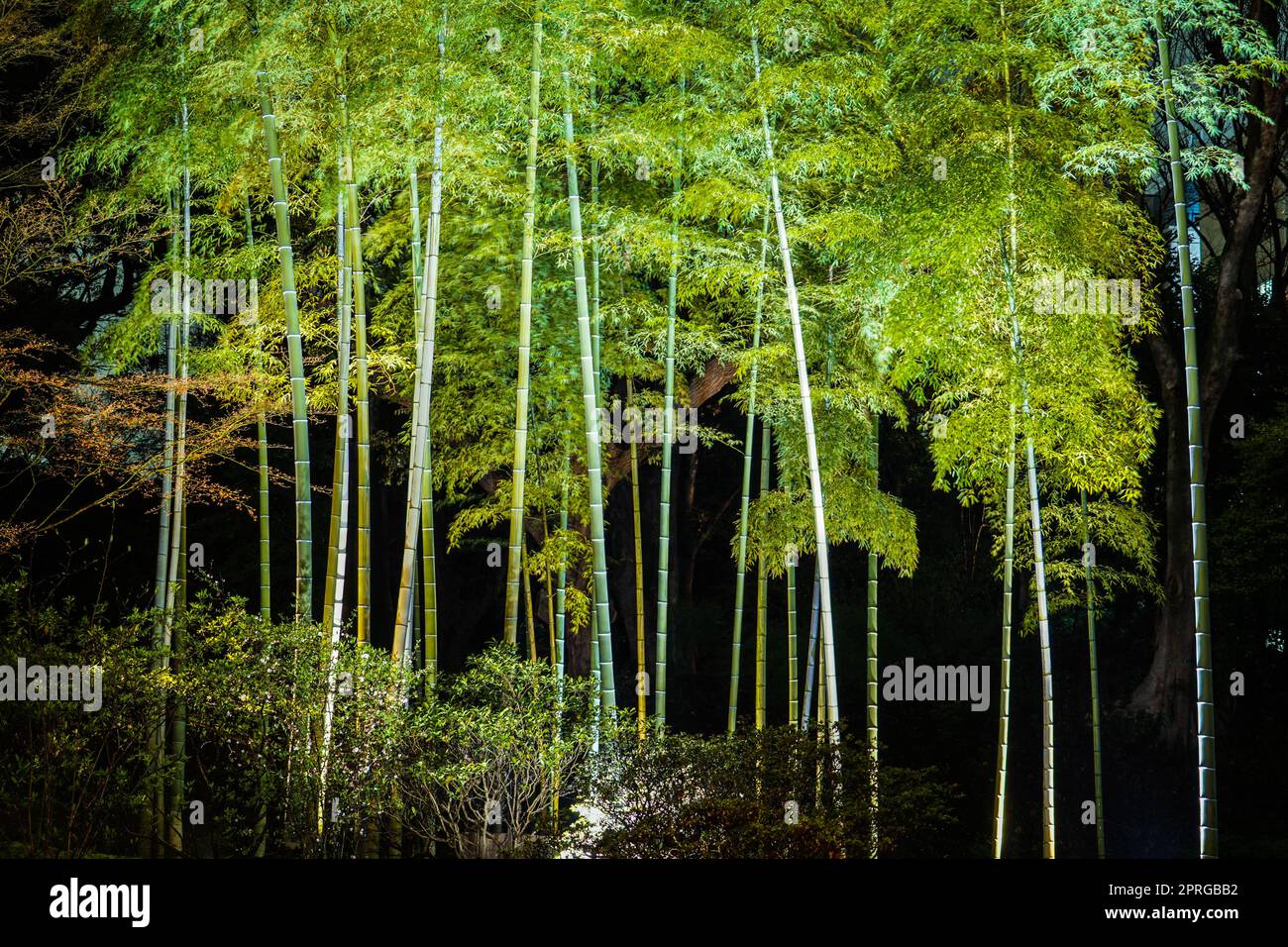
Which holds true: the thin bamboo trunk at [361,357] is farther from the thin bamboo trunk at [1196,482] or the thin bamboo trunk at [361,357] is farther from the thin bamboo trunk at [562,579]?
the thin bamboo trunk at [1196,482]

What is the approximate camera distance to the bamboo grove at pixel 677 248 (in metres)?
6.61

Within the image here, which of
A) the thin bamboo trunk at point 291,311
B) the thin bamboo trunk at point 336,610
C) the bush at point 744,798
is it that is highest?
the thin bamboo trunk at point 291,311

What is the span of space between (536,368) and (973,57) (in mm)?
3702

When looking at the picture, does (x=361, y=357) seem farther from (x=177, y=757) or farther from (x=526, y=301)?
(x=177, y=757)

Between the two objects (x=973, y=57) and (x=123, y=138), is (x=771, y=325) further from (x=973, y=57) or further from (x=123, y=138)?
(x=123, y=138)

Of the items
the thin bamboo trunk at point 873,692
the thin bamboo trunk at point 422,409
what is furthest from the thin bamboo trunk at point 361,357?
the thin bamboo trunk at point 873,692

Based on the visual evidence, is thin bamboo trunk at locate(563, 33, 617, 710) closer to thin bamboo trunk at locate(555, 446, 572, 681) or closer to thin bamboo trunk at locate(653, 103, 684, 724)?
thin bamboo trunk at locate(653, 103, 684, 724)

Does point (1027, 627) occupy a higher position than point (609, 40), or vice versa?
point (609, 40)

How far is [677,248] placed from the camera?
7.47 metres

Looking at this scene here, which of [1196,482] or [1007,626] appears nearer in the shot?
[1196,482]

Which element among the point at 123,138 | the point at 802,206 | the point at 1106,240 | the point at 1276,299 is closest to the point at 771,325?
the point at 802,206

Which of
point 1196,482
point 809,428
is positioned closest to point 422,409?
point 809,428

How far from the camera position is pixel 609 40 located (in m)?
6.97

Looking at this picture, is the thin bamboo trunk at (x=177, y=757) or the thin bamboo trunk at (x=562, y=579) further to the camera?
the thin bamboo trunk at (x=562, y=579)
